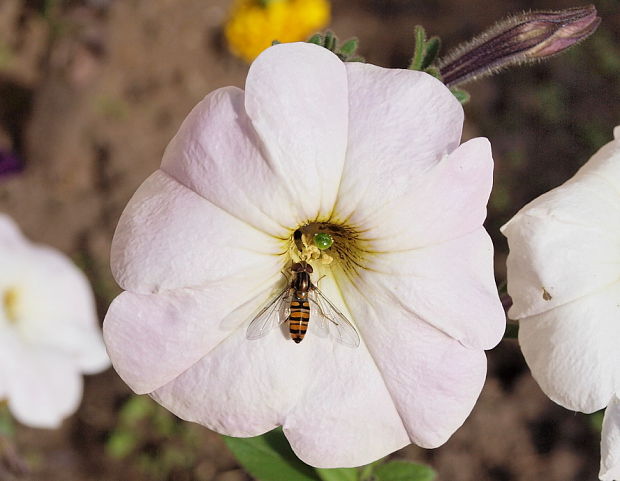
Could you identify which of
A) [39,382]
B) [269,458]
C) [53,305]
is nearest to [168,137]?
[53,305]

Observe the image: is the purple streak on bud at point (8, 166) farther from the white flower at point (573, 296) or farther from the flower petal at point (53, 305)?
the white flower at point (573, 296)

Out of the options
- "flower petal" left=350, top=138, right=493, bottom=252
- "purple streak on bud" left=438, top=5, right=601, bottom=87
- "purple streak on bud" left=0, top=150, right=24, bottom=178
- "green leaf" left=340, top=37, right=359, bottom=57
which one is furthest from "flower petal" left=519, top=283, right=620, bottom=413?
"purple streak on bud" left=0, top=150, right=24, bottom=178

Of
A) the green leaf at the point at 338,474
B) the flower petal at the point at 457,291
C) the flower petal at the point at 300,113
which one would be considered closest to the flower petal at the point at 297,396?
the flower petal at the point at 457,291

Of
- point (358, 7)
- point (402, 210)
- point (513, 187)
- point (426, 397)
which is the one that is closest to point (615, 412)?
point (426, 397)

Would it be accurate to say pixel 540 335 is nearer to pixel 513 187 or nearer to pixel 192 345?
pixel 192 345

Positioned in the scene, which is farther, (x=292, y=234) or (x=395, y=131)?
(x=292, y=234)

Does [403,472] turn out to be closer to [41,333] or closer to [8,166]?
[41,333]

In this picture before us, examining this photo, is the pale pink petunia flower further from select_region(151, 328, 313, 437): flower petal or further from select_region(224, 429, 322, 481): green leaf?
select_region(224, 429, 322, 481): green leaf
